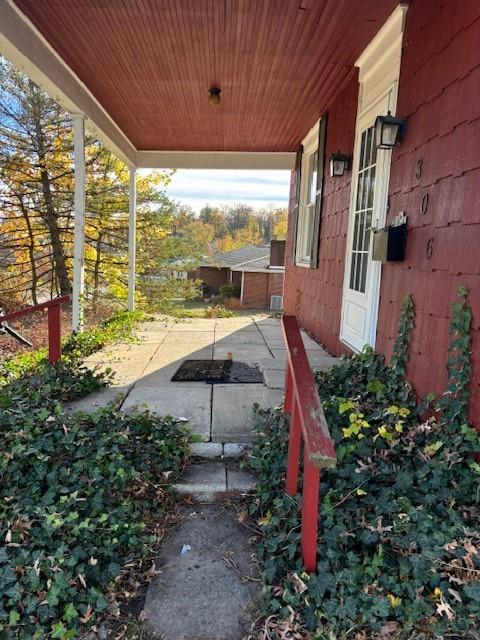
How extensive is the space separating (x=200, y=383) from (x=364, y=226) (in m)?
2.02

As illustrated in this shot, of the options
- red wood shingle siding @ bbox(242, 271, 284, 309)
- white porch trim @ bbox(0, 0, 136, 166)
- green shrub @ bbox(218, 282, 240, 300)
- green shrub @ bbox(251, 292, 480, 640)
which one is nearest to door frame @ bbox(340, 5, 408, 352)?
green shrub @ bbox(251, 292, 480, 640)

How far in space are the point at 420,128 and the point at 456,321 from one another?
4.37ft

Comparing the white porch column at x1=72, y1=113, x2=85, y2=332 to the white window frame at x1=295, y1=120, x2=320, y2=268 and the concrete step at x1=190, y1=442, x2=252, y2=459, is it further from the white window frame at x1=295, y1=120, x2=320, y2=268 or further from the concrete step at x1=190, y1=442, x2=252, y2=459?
the concrete step at x1=190, y1=442, x2=252, y2=459

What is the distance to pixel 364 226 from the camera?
393cm

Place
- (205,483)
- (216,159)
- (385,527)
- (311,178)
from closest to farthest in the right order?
1. (385,527)
2. (205,483)
3. (311,178)
4. (216,159)

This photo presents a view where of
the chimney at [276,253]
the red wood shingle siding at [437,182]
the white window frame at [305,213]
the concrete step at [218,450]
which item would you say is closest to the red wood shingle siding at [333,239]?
the white window frame at [305,213]

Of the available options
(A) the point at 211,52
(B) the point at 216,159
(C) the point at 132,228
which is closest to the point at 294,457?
(A) the point at 211,52

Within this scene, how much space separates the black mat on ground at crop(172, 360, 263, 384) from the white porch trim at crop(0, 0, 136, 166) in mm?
2907

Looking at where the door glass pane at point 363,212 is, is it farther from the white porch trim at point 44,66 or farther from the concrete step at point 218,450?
the white porch trim at point 44,66

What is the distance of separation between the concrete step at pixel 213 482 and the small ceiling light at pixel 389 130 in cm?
237

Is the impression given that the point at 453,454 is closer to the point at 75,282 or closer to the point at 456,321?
the point at 456,321

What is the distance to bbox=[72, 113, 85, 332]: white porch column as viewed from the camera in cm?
505

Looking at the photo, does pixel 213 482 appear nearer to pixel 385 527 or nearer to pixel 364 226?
pixel 385 527

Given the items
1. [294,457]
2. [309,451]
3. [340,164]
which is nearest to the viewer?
[309,451]
